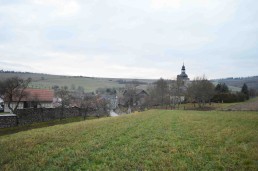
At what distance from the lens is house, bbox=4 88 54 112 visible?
194 feet

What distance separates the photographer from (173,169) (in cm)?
820

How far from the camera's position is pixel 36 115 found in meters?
45.2

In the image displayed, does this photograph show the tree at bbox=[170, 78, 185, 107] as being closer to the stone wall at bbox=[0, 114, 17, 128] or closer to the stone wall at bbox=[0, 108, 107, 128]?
the stone wall at bbox=[0, 108, 107, 128]

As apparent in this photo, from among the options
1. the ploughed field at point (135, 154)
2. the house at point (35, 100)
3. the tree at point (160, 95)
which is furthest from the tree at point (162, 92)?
the ploughed field at point (135, 154)

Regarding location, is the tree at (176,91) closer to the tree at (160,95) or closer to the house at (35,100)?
the tree at (160,95)

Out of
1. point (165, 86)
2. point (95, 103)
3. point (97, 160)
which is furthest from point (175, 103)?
point (97, 160)

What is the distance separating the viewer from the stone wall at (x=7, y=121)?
36656 millimetres

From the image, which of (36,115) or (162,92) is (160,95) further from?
(36,115)

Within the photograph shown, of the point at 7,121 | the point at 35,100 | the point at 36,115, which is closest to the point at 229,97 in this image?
the point at 35,100

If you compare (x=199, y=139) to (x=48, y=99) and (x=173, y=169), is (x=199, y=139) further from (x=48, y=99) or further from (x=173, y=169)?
(x=48, y=99)

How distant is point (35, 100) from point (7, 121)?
69.2 ft

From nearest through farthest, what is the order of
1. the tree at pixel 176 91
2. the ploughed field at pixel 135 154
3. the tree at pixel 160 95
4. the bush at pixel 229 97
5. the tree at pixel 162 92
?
1. the ploughed field at pixel 135 154
2. the bush at pixel 229 97
3. the tree at pixel 162 92
4. the tree at pixel 160 95
5. the tree at pixel 176 91

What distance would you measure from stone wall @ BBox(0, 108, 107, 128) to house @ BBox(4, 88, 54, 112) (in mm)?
8085

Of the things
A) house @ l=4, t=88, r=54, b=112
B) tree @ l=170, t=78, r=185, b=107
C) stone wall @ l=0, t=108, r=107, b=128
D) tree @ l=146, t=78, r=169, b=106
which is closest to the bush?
tree @ l=170, t=78, r=185, b=107
